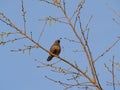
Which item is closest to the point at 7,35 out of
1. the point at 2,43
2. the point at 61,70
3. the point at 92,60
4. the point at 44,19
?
the point at 2,43

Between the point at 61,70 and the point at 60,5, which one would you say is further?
the point at 60,5

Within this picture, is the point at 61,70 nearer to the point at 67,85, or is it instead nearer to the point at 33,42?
the point at 67,85

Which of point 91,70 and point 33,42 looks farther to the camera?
point 33,42

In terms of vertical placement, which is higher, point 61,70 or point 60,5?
point 60,5

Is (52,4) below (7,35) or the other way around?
the other way around

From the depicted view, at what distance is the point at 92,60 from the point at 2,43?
38.1 inches

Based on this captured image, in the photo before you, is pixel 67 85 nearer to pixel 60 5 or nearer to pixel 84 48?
pixel 84 48

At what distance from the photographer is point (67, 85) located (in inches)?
123

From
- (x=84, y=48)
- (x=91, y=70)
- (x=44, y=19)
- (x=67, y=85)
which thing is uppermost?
(x=44, y=19)

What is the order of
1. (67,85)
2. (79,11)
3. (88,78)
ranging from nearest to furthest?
(88,78) < (67,85) < (79,11)

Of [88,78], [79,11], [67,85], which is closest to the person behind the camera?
[88,78]

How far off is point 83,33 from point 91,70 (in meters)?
0.42

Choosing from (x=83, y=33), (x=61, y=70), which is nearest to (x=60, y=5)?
(x=83, y=33)

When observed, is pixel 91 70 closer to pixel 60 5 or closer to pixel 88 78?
pixel 88 78
